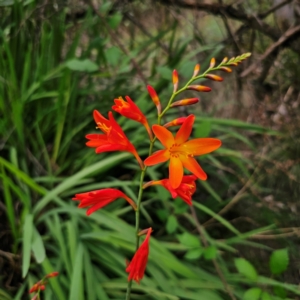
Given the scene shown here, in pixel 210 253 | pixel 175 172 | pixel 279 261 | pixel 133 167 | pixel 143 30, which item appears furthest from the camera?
pixel 143 30

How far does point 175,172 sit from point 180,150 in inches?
2.4

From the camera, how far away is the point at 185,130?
759mm

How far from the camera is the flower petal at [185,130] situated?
74 centimetres

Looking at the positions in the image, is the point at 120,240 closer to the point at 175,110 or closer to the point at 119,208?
the point at 119,208

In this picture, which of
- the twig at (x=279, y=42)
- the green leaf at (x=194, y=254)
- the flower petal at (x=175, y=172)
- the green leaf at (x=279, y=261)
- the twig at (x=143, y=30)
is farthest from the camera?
the twig at (x=143, y=30)

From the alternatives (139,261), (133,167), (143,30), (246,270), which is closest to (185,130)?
(139,261)

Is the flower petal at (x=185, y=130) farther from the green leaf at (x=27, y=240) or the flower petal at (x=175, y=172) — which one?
the green leaf at (x=27, y=240)

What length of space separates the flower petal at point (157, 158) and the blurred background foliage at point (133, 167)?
57cm

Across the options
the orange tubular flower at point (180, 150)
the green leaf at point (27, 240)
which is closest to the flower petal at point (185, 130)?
the orange tubular flower at point (180, 150)

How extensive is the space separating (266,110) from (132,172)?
838 mm

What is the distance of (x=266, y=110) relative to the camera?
7.36 feet

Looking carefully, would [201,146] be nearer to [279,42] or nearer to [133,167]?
[133,167]

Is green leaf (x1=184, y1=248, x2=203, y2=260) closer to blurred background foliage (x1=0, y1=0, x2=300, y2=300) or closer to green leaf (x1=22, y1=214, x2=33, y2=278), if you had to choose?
blurred background foliage (x1=0, y1=0, x2=300, y2=300)

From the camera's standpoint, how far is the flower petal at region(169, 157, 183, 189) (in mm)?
721
